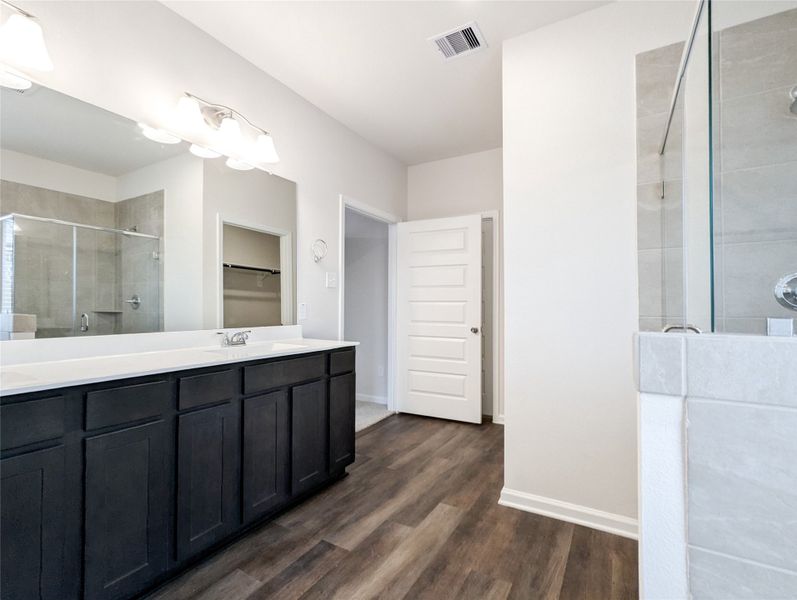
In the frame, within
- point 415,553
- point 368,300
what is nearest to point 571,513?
point 415,553

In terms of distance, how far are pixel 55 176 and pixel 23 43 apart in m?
0.47

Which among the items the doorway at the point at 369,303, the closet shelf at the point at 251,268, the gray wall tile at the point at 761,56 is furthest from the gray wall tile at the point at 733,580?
the doorway at the point at 369,303

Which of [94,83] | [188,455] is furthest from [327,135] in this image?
[188,455]

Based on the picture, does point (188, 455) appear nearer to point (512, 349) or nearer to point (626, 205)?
point (512, 349)

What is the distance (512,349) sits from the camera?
2090 mm

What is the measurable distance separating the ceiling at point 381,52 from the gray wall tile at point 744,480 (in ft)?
7.06

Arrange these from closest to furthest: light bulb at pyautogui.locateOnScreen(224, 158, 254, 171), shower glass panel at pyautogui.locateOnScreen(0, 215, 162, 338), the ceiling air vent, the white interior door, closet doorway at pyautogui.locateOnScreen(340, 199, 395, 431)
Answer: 1. shower glass panel at pyautogui.locateOnScreen(0, 215, 162, 338)
2. the ceiling air vent
3. light bulb at pyautogui.locateOnScreen(224, 158, 254, 171)
4. the white interior door
5. closet doorway at pyautogui.locateOnScreen(340, 199, 395, 431)

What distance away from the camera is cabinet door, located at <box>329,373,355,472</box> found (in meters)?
2.19

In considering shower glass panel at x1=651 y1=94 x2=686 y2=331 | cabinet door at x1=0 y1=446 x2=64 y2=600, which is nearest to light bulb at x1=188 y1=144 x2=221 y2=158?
cabinet door at x1=0 y1=446 x2=64 y2=600

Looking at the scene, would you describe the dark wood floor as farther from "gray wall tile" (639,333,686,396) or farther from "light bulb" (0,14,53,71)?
"light bulb" (0,14,53,71)

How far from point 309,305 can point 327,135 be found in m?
1.37

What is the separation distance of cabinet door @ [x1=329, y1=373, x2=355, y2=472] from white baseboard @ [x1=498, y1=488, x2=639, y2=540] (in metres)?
0.95

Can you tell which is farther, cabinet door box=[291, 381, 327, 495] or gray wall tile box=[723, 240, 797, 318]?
cabinet door box=[291, 381, 327, 495]

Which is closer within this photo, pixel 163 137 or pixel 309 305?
pixel 163 137
